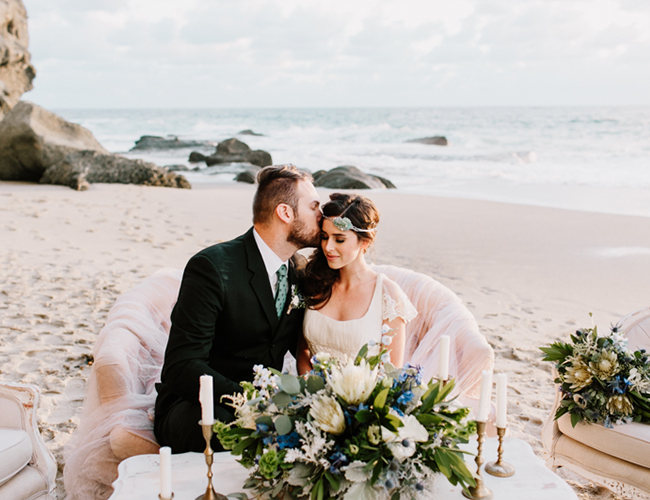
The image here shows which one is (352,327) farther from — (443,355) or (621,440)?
(621,440)

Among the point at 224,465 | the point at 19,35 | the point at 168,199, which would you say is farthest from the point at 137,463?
the point at 19,35

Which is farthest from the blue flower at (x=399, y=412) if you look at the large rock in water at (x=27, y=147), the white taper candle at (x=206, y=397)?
the large rock in water at (x=27, y=147)

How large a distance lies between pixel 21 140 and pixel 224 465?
14987 mm

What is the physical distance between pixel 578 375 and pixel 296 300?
153cm

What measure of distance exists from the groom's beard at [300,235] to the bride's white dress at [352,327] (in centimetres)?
47

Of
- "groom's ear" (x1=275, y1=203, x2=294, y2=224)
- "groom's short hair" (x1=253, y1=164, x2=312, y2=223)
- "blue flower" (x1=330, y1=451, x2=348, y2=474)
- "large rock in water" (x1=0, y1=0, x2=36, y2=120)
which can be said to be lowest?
"blue flower" (x1=330, y1=451, x2=348, y2=474)

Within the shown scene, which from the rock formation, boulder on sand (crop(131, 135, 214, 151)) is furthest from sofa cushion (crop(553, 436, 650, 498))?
boulder on sand (crop(131, 135, 214, 151))

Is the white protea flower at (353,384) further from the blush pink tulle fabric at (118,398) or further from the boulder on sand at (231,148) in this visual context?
the boulder on sand at (231,148)

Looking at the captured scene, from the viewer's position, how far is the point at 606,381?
117 inches

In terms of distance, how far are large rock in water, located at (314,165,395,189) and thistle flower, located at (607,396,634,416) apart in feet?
47.1

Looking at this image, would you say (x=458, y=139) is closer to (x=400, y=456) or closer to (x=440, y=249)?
(x=440, y=249)

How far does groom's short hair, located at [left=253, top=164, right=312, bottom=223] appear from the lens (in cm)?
A: 300

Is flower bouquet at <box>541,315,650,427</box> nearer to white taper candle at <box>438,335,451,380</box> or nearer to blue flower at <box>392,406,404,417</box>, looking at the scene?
white taper candle at <box>438,335,451,380</box>

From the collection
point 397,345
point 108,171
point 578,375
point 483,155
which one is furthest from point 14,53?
point 578,375
